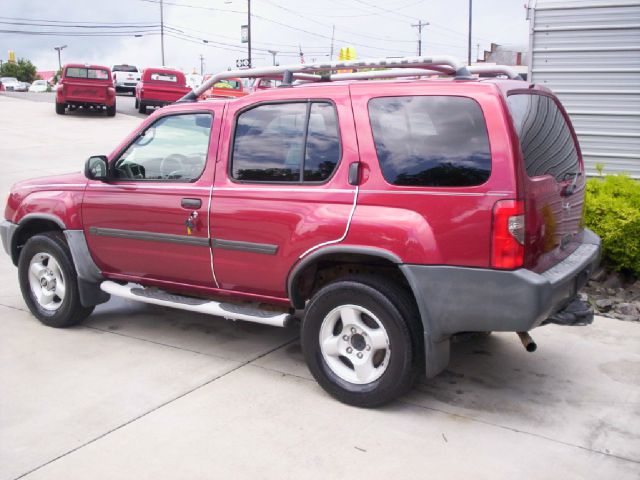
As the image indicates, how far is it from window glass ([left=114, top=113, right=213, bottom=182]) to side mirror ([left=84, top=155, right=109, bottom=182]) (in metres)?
0.08

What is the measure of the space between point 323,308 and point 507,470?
4.52 feet

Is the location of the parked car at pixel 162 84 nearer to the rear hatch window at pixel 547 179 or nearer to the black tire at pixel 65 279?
the black tire at pixel 65 279

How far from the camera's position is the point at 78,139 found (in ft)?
63.4

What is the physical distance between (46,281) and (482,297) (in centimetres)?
366

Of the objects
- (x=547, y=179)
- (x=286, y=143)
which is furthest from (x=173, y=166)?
(x=547, y=179)

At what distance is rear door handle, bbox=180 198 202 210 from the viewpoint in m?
4.70

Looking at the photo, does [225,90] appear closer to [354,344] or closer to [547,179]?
[354,344]

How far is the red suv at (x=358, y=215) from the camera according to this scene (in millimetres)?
3697

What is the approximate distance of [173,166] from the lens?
16.4ft

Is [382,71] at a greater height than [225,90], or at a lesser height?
lesser

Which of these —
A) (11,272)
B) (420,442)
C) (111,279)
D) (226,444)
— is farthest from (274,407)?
(11,272)

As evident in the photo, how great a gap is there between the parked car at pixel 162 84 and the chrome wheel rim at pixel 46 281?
19843mm

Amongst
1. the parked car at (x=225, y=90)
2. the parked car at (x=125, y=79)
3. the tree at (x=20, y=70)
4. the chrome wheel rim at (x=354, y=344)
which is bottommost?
the chrome wheel rim at (x=354, y=344)

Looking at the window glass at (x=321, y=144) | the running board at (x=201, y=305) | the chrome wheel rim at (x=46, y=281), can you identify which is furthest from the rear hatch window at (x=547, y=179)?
the chrome wheel rim at (x=46, y=281)
